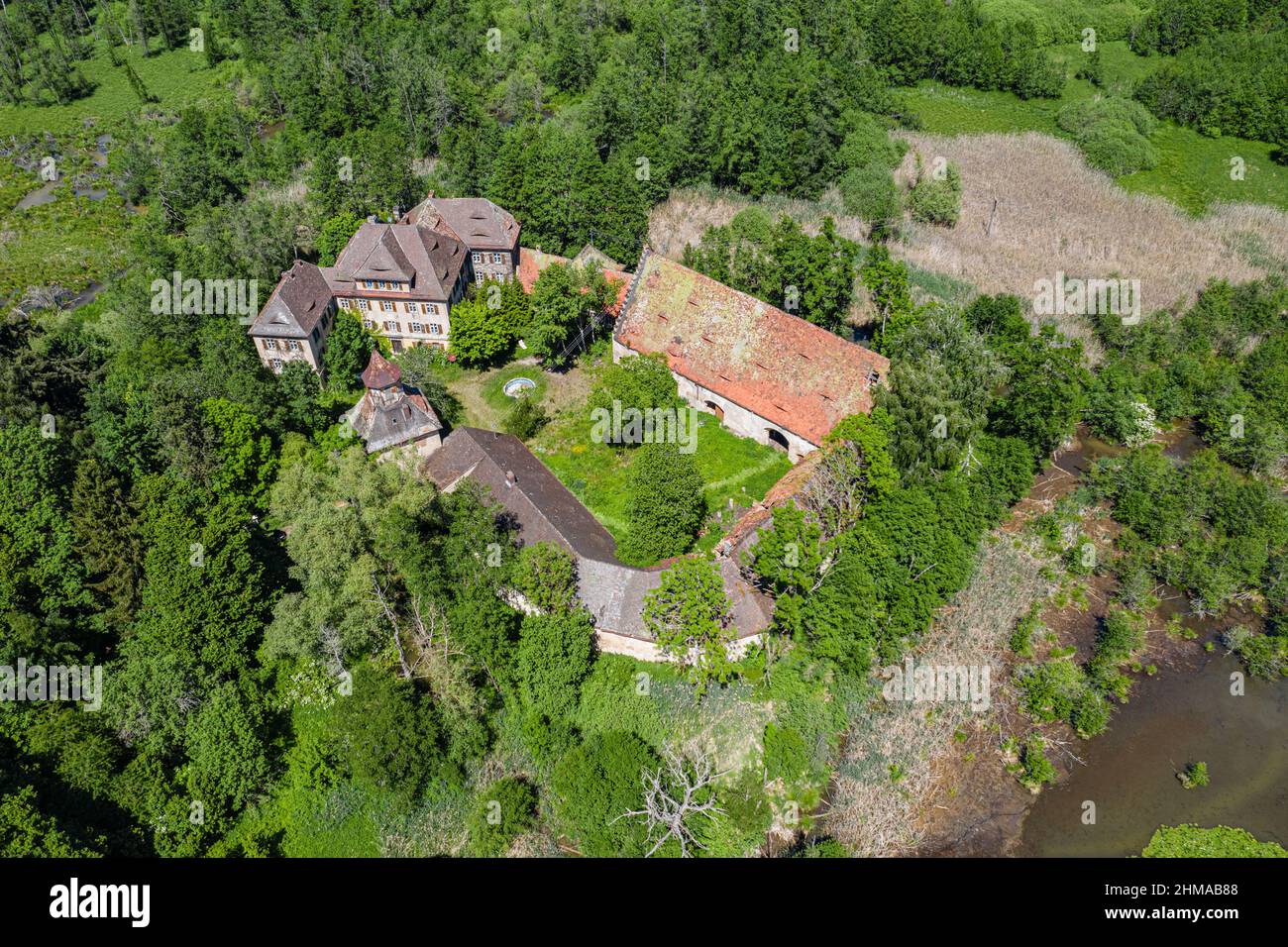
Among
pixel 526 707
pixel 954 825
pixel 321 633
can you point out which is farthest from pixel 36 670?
pixel 954 825

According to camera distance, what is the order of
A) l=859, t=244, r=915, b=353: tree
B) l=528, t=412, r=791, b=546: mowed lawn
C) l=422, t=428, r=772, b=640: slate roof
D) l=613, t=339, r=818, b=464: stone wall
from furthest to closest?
l=859, t=244, r=915, b=353: tree < l=613, t=339, r=818, b=464: stone wall < l=528, t=412, r=791, b=546: mowed lawn < l=422, t=428, r=772, b=640: slate roof

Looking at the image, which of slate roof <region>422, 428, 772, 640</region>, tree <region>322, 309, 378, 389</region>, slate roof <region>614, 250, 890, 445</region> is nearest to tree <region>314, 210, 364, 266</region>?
tree <region>322, 309, 378, 389</region>

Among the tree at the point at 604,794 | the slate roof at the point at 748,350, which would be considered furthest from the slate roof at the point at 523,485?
the slate roof at the point at 748,350

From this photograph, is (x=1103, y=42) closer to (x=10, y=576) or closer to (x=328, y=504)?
(x=328, y=504)

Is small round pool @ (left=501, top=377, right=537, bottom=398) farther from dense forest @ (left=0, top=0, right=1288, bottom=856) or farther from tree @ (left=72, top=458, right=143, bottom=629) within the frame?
tree @ (left=72, top=458, right=143, bottom=629)

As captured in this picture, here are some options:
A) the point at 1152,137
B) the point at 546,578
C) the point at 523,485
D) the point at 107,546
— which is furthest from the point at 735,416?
the point at 1152,137

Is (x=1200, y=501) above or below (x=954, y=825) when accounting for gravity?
above
